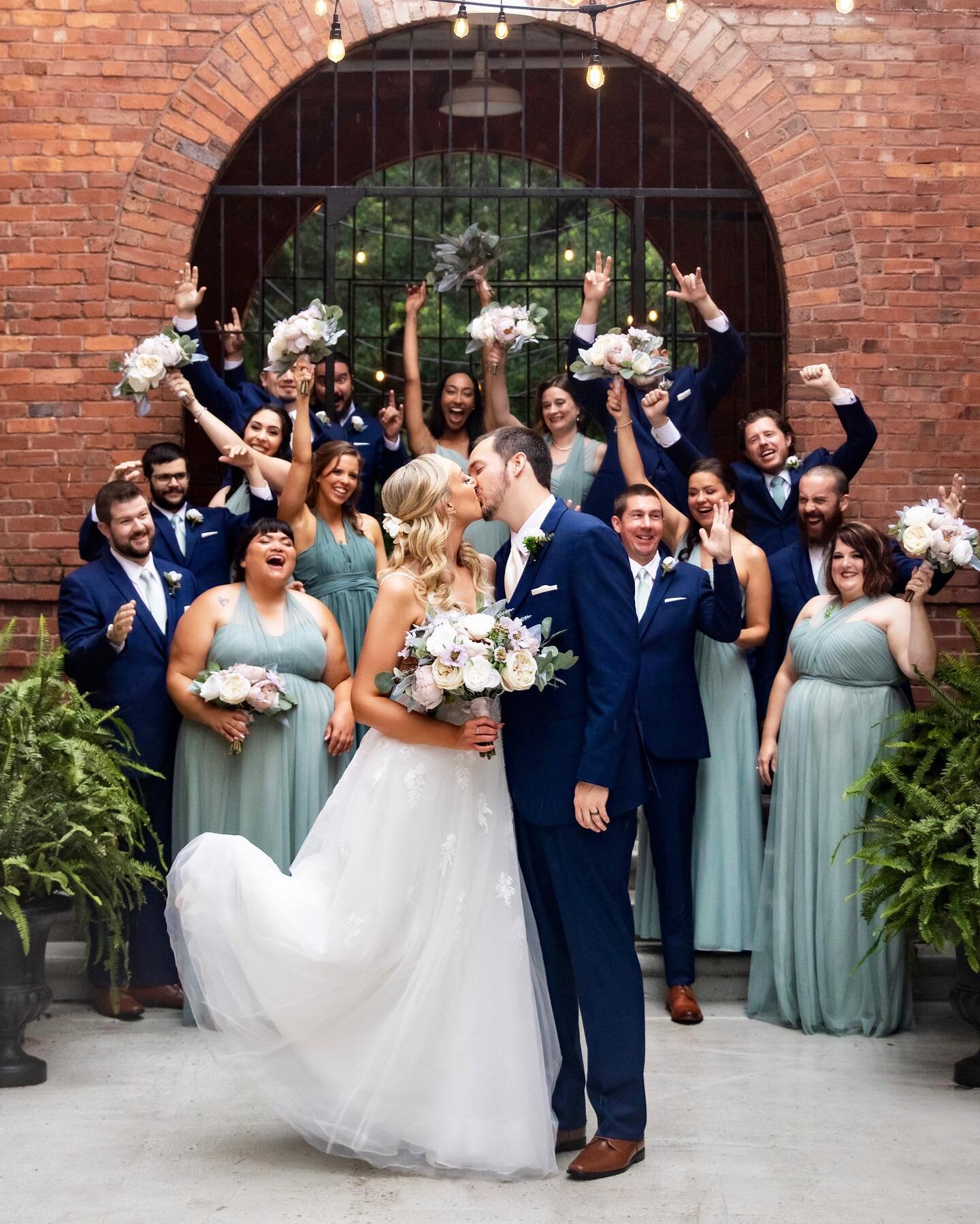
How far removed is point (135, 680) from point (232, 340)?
119 inches

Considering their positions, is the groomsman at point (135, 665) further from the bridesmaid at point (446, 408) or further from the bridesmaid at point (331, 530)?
the bridesmaid at point (446, 408)

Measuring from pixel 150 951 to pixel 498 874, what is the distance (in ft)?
8.19

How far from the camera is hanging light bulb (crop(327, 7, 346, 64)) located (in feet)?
23.6

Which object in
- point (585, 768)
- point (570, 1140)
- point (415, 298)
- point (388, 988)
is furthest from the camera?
point (415, 298)

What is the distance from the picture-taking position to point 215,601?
648cm

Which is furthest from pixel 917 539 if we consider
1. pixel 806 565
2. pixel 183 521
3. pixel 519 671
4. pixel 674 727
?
pixel 183 521

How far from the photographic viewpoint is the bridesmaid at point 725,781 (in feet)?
22.0

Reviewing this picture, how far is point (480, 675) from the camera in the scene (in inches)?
169

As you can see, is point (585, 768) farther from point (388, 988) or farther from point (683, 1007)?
point (683, 1007)

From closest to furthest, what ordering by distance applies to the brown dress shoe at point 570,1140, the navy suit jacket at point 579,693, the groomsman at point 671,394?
the navy suit jacket at point 579,693 < the brown dress shoe at point 570,1140 < the groomsman at point 671,394

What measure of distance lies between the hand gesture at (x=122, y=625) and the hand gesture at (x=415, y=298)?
7.81ft

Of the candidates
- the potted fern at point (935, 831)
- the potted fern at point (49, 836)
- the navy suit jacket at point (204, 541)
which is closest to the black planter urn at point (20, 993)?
the potted fern at point (49, 836)

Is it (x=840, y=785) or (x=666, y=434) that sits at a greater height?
(x=666, y=434)

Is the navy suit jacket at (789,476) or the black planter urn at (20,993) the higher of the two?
the navy suit jacket at (789,476)
